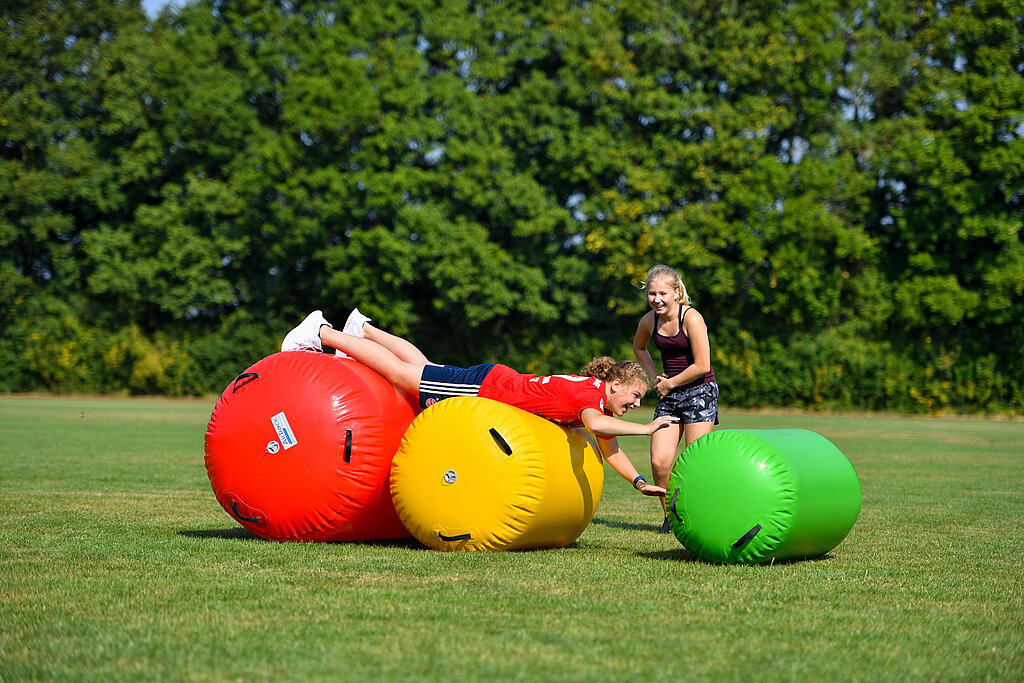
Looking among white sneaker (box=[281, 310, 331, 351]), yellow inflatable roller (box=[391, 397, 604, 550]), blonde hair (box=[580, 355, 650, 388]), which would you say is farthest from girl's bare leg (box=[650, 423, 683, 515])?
white sneaker (box=[281, 310, 331, 351])

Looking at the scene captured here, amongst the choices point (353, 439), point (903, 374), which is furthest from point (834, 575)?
point (903, 374)

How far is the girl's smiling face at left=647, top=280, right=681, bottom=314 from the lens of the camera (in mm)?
8125

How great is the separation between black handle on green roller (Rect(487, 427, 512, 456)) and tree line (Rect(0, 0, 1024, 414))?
2547 cm

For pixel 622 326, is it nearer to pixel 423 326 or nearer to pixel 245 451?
pixel 423 326

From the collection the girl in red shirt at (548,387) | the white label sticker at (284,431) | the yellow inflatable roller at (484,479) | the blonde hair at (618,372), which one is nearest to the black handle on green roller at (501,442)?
the yellow inflatable roller at (484,479)

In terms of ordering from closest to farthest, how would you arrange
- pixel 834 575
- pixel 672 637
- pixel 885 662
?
pixel 885 662 < pixel 672 637 < pixel 834 575

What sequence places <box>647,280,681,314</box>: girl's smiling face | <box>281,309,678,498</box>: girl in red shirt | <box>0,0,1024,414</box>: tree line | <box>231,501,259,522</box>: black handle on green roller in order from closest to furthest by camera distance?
<box>281,309,678,498</box>: girl in red shirt
<box>231,501,259,522</box>: black handle on green roller
<box>647,280,681,314</box>: girl's smiling face
<box>0,0,1024,414</box>: tree line

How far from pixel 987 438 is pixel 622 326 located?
14.8 metres

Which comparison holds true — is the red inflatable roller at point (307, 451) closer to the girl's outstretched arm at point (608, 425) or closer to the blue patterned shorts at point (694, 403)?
the girl's outstretched arm at point (608, 425)

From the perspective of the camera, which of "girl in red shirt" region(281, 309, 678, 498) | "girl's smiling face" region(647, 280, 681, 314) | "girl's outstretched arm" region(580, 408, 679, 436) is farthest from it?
"girl's smiling face" region(647, 280, 681, 314)

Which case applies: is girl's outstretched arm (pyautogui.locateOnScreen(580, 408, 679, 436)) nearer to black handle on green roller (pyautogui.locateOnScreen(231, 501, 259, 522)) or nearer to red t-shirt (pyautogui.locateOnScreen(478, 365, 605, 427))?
red t-shirt (pyautogui.locateOnScreen(478, 365, 605, 427))

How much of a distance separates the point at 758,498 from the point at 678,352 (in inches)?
84.7

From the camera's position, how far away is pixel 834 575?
255 inches

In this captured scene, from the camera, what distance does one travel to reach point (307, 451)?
7.29 metres
